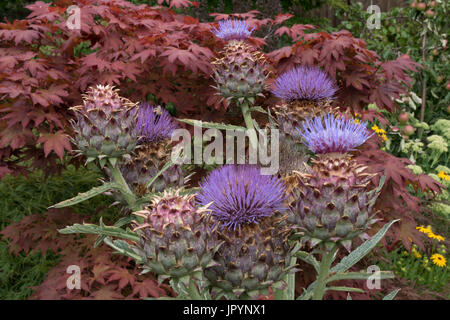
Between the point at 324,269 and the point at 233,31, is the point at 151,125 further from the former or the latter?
the point at 324,269

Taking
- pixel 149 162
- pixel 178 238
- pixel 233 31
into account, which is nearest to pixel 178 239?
pixel 178 238

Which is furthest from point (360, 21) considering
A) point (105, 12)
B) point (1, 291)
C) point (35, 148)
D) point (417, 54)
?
point (1, 291)

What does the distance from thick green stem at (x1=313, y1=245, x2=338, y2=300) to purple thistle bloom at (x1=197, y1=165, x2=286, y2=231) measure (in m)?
0.18

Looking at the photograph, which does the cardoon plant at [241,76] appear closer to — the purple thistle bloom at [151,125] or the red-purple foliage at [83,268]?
the purple thistle bloom at [151,125]

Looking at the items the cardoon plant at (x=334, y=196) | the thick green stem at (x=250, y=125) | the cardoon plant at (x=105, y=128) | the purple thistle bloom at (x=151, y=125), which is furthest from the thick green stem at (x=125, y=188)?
the cardoon plant at (x=334, y=196)

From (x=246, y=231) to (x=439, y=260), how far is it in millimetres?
2461

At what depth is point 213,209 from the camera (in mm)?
1253

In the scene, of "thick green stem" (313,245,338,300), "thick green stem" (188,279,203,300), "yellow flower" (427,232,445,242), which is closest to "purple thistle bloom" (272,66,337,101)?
"thick green stem" (313,245,338,300)

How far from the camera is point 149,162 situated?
68.9 inches

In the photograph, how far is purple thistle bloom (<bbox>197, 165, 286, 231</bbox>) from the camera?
1221mm

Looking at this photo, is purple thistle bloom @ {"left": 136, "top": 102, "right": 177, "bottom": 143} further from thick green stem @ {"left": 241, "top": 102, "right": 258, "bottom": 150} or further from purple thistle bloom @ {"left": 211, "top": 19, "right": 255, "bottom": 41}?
purple thistle bloom @ {"left": 211, "top": 19, "right": 255, "bottom": 41}

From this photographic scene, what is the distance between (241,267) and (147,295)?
3.39 ft

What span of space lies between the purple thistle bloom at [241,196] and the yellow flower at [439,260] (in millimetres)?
2376
